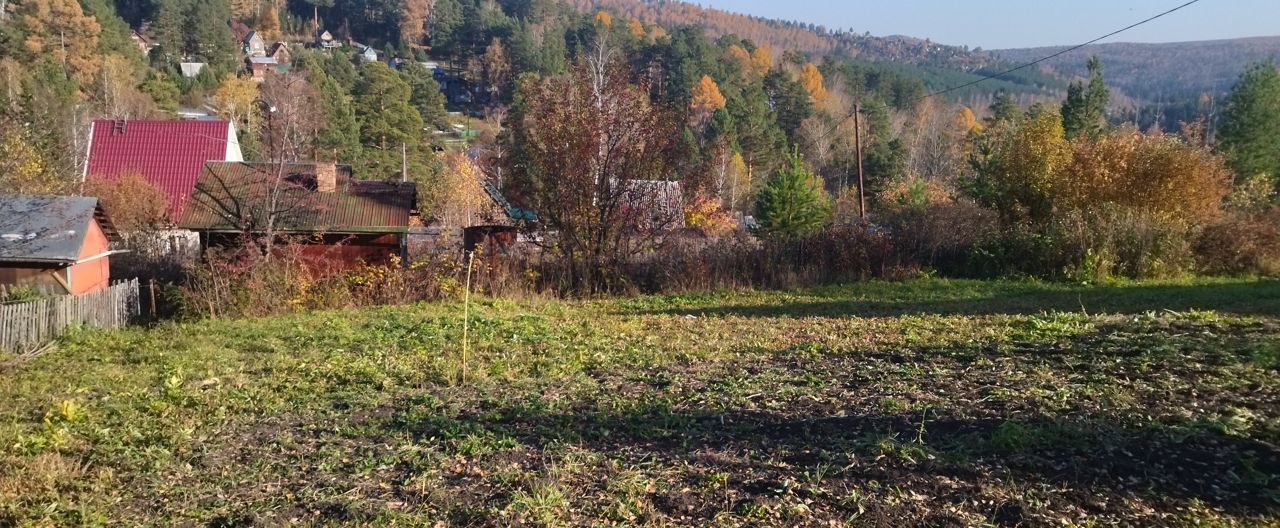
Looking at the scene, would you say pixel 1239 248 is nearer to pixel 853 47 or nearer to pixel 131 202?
pixel 131 202

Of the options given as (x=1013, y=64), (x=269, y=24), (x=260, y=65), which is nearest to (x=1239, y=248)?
(x=260, y=65)

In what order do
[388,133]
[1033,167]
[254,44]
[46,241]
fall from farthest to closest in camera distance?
[254,44] → [388,133] → [1033,167] → [46,241]

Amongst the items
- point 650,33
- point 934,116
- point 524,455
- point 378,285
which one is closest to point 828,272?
point 378,285

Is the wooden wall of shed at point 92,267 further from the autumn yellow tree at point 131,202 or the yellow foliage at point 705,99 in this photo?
the yellow foliage at point 705,99

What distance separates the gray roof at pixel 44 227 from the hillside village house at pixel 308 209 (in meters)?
2.16

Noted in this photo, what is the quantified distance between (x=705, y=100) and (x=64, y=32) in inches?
1661

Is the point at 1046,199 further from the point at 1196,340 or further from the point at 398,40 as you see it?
the point at 398,40

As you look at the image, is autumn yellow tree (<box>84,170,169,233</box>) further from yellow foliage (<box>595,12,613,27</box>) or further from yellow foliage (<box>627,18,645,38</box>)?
yellow foliage (<box>595,12,613,27</box>)

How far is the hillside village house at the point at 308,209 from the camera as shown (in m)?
17.7

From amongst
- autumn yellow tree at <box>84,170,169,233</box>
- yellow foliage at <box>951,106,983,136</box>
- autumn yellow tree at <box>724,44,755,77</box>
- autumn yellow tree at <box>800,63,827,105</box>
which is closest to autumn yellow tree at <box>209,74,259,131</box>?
autumn yellow tree at <box>84,170,169,233</box>

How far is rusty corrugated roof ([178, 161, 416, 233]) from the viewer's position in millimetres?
17688

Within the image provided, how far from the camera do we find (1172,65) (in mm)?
155125

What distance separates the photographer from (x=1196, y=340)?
6.78 metres

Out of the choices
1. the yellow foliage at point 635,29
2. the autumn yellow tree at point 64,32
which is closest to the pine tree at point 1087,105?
the yellow foliage at point 635,29
